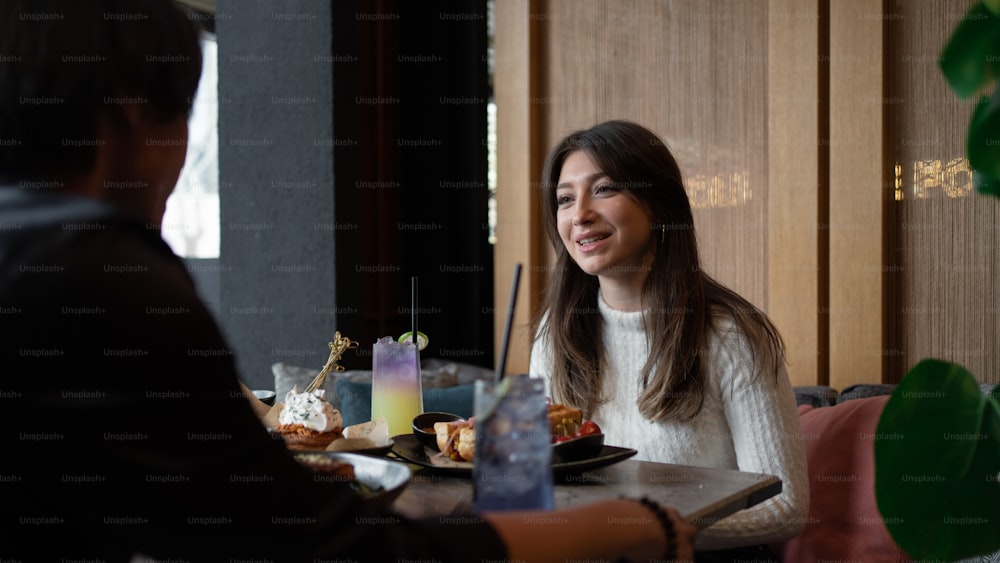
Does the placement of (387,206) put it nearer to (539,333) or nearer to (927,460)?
(539,333)

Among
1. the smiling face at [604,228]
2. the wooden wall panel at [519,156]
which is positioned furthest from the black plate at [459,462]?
the wooden wall panel at [519,156]

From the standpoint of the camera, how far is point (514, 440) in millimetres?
1036

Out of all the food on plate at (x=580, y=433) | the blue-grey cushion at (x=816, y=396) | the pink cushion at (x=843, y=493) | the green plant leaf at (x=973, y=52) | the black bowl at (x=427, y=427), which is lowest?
the pink cushion at (x=843, y=493)

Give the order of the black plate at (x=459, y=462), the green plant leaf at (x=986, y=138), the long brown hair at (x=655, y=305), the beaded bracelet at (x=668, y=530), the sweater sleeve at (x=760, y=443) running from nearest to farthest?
the green plant leaf at (x=986, y=138) → the beaded bracelet at (x=668, y=530) → the black plate at (x=459, y=462) → the sweater sleeve at (x=760, y=443) → the long brown hair at (x=655, y=305)

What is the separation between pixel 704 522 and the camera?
1.19 m

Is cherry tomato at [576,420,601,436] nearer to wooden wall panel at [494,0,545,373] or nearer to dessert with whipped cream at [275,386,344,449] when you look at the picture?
dessert with whipped cream at [275,386,344,449]

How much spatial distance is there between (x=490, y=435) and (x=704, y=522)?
355 mm

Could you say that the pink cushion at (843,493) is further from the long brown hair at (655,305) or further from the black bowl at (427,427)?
the black bowl at (427,427)

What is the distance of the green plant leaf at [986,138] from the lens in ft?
2.53

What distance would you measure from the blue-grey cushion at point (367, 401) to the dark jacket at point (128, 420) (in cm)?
176

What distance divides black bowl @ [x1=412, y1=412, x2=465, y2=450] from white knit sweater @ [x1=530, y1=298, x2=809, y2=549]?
0.51 metres

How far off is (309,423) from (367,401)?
3.76 ft

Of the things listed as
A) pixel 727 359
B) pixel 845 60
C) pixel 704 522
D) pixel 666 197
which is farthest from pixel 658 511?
pixel 845 60

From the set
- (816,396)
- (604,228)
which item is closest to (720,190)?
(816,396)
